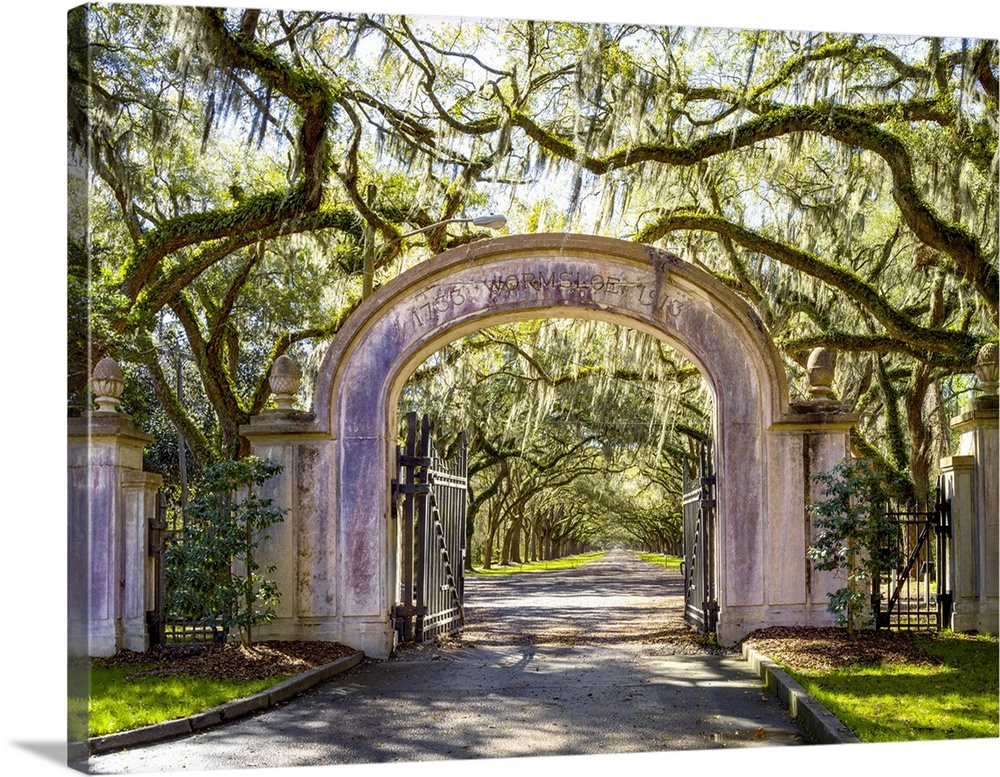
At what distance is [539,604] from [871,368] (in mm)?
6749

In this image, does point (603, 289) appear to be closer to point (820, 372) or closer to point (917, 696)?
point (820, 372)

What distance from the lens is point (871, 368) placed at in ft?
61.8

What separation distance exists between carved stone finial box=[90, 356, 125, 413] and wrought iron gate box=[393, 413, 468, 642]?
9.10 ft

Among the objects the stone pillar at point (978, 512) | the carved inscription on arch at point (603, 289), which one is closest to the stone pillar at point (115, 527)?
the carved inscription on arch at point (603, 289)

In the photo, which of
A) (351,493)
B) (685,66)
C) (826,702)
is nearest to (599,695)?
(826,702)

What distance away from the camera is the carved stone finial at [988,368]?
10.9 metres

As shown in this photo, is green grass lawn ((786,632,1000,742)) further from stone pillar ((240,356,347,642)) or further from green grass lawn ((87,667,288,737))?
stone pillar ((240,356,347,642))

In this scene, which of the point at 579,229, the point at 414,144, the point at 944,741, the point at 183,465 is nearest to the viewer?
the point at 944,741

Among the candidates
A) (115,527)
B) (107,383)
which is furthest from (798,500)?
(107,383)

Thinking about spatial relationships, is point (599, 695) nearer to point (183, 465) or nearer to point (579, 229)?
point (579, 229)

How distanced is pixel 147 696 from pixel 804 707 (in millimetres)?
4399

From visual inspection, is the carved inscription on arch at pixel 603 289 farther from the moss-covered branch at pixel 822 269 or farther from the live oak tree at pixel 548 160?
the moss-covered branch at pixel 822 269

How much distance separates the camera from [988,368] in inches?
436

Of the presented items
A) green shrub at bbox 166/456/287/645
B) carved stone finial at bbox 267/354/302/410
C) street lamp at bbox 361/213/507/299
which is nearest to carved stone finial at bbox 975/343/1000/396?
street lamp at bbox 361/213/507/299
